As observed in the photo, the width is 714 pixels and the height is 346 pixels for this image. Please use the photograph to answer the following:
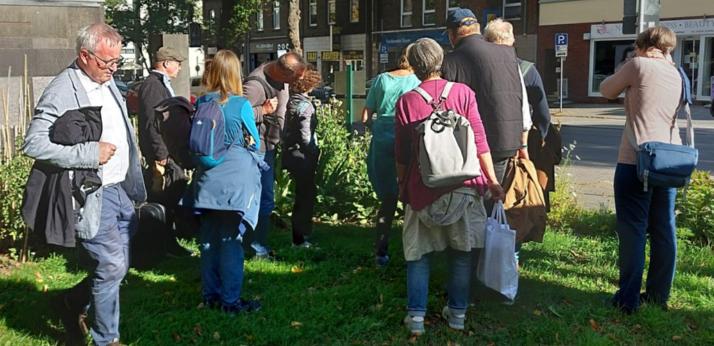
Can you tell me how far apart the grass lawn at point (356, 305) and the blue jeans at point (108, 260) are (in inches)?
14.9

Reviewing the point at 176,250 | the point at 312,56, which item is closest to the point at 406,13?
the point at 312,56

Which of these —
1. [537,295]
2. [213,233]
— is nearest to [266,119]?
[213,233]

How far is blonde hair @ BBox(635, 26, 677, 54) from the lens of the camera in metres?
4.53

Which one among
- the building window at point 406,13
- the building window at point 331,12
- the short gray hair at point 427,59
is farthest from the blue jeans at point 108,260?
the building window at point 331,12

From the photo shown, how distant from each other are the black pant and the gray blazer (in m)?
2.50

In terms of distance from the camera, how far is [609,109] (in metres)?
26.3

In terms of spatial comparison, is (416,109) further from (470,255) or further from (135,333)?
(135,333)

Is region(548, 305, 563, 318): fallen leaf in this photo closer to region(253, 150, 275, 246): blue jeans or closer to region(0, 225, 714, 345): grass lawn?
region(0, 225, 714, 345): grass lawn

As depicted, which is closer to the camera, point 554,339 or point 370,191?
point 554,339

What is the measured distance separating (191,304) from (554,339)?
2.38 metres

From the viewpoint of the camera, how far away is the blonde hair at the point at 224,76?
454 cm

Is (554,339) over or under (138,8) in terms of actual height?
under

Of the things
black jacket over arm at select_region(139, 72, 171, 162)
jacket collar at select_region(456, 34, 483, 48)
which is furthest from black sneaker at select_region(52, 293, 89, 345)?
jacket collar at select_region(456, 34, 483, 48)

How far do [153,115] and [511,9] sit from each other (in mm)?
30219
